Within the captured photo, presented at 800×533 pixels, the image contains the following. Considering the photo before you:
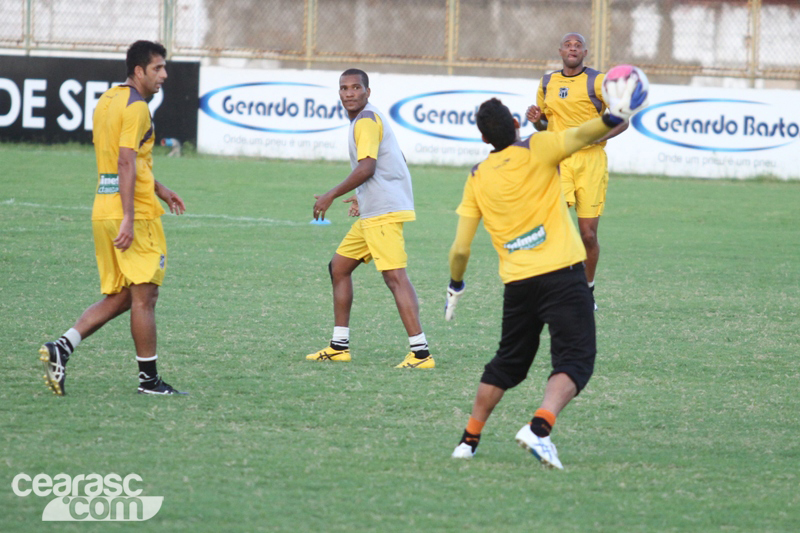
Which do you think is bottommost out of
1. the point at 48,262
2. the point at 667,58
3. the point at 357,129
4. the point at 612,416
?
the point at 612,416

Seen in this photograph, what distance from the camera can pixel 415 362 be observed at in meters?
6.98

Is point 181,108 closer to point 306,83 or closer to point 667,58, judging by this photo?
point 306,83

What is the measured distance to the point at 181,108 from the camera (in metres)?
19.4

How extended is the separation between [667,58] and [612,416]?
16475 mm

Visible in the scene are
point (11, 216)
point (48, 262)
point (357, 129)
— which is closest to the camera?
point (357, 129)

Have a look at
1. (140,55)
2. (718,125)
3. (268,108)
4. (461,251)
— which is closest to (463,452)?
(461,251)

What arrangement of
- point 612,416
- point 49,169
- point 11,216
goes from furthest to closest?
point 49,169
point 11,216
point 612,416

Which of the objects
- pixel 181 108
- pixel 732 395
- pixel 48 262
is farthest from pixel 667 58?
pixel 732 395

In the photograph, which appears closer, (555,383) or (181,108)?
(555,383)

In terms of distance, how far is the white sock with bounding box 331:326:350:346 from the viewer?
7.17 m

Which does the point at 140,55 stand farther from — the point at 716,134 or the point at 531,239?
the point at 716,134

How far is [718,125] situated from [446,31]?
18.4 feet

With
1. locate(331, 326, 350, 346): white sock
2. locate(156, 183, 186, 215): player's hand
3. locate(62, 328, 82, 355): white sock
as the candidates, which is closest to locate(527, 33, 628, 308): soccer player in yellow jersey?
locate(331, 326, 350, 346): white sock

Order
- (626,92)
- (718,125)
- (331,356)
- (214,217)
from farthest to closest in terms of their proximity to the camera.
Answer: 1. (718,125)
2. (214,217)
3. (331,356)
4. (626,92)
